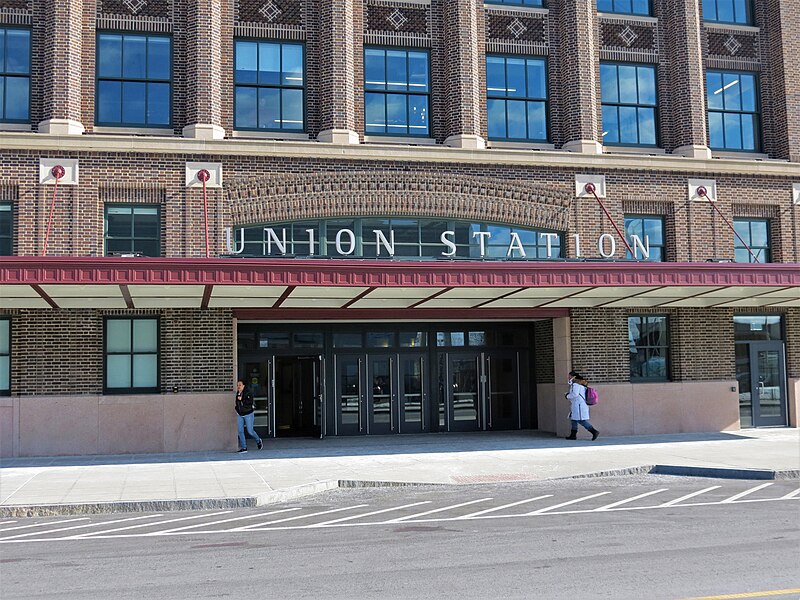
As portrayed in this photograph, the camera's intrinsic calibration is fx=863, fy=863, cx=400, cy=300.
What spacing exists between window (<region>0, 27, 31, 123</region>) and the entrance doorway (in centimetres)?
1189

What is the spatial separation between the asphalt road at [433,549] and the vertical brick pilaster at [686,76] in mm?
12167

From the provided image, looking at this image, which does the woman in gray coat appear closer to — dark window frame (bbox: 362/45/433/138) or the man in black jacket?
dark window frame (bbox: 362/45/433/138)

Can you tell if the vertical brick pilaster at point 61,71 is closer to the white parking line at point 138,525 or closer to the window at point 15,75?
the window at point 15,75

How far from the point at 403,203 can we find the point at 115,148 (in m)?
6.75

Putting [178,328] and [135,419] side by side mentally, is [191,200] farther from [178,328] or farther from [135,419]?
[135,419]

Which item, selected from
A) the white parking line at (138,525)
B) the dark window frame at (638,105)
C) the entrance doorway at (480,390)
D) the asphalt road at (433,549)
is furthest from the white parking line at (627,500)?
the dark window frame at (638,105)

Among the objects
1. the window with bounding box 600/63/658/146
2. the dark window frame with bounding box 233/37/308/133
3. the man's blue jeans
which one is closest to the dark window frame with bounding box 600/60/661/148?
the window with bounding box 600/63/658/146

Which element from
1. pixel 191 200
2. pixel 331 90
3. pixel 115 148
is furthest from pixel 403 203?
pixel 115 148

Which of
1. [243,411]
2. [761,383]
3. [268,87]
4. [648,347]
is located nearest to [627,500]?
[243,411]

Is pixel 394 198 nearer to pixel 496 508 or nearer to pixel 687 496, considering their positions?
pixel 496 508

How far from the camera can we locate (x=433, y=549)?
919 cm

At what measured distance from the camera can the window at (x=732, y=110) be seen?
23797mm

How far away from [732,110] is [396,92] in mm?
9574

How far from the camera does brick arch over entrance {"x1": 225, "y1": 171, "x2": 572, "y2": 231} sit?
20.1m
